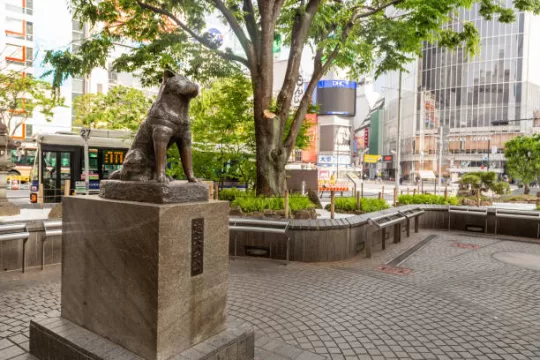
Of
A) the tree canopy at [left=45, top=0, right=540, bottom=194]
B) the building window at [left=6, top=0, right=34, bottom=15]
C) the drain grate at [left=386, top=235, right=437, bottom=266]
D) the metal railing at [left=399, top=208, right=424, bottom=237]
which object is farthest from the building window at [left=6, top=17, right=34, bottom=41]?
the drain grate at [left=386, top=235, right=437, bottom=266]

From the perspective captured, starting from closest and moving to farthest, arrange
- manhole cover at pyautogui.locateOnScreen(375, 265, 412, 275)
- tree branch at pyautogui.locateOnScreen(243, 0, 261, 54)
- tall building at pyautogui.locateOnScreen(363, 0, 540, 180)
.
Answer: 1. manhole cover at pyautogui.locateOnScreen(375, 265, 412, 275)
2. tree branch at pyautogui.locateOnScreen(243, 0, 261, 54)
3. tall building at pyautogui.locateOnScreen(363, 0, 540, 180)

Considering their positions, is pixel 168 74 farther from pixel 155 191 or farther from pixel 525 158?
pixel 525 158

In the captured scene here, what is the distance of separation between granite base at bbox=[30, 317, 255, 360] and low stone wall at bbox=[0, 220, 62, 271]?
3913 millimetres

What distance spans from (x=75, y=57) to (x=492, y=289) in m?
12.1

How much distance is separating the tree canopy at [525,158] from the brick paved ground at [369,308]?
80.5 ft

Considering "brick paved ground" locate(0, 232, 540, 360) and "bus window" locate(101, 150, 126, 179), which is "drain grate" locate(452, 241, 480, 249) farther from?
"bus window" locate(101, 150, 126, 179)

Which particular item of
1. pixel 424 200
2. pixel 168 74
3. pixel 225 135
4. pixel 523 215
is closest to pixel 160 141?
pixel 168 74

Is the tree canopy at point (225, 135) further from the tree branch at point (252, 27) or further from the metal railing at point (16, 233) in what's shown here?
the metal railing at point (16, 233)

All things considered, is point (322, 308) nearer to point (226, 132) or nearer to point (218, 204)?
→ point (218, 204)

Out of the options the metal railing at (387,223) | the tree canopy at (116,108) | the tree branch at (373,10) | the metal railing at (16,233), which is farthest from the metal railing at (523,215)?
the tree canopy at (116,108)

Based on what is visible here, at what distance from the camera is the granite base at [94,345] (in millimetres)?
3412

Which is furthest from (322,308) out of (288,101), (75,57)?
(75,57)

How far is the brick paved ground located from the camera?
432 centimetres

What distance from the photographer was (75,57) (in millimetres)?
11375
